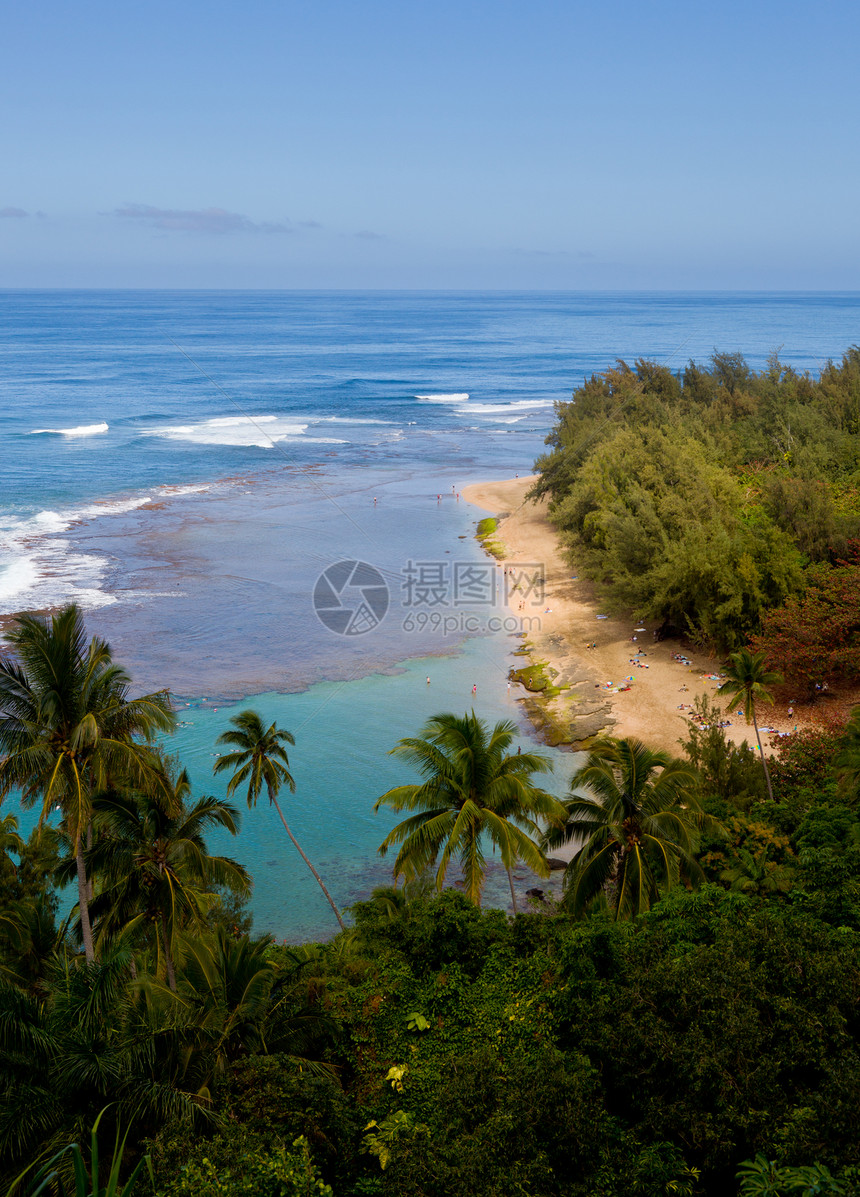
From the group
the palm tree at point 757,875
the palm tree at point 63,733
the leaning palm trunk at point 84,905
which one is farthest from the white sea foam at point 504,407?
the leaning palm trunk at point 84,905

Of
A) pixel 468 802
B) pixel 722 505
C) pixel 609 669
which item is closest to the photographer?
pixel 468 802

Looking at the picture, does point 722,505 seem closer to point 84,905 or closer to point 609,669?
point 609,669

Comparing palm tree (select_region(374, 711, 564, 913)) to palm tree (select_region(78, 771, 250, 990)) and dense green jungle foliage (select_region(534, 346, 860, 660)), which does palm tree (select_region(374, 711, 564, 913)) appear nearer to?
palm tree (select_region(78, 771, 250, 990))

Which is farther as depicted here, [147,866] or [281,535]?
[281,535]

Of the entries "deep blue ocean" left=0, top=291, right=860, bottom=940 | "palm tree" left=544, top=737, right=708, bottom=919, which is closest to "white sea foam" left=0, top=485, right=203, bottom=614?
"deep blue ocean" left=0, top=291, right=860, bottom=940

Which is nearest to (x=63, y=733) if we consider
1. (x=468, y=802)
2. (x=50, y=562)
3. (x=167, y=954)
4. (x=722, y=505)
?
(x=167, y=954)

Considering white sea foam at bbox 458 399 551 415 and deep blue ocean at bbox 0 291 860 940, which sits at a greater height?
white sea foam at bbox 458 399 551 415

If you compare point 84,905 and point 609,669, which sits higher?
point 84,905
